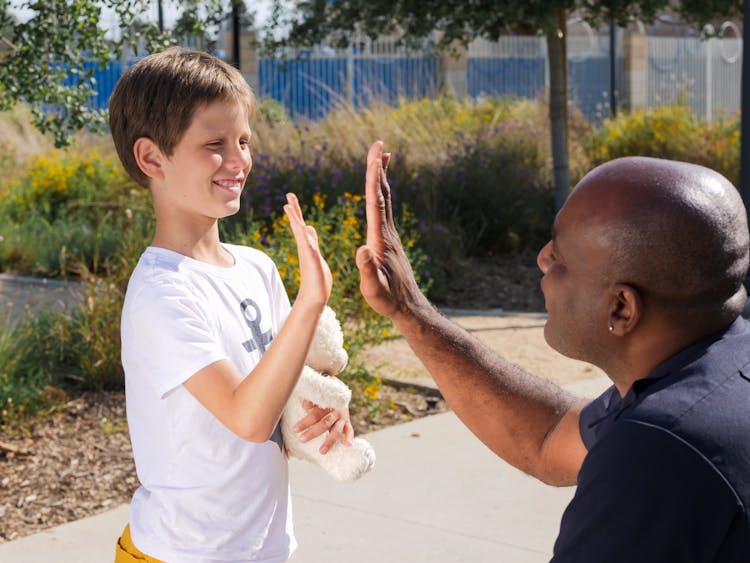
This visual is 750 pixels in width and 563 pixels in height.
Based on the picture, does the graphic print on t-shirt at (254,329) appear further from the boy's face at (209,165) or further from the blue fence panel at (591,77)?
the blue fence panel at (591,77)

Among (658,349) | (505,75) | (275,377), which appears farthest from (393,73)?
(658,349)

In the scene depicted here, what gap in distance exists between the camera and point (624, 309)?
165cm

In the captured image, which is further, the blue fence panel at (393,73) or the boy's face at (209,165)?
the blue fence panel at (393,73)

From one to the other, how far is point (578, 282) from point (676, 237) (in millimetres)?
194

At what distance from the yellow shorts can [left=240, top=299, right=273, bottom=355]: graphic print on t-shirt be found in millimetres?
446

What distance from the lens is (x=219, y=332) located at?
7.22ft

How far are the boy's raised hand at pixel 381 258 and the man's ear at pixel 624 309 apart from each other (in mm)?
738

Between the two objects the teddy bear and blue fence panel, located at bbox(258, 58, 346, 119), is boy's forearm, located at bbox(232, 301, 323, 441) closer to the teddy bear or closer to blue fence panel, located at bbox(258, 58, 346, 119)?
the teddy bear

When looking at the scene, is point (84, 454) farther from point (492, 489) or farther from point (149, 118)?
point (149, 118)

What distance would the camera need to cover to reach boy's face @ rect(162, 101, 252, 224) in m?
2.24

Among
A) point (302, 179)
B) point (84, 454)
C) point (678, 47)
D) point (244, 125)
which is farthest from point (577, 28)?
point (244, 125)

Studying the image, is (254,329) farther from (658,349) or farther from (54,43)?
(54,43)

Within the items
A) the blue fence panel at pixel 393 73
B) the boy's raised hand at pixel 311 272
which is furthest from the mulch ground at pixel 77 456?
the blue fence panel at pixel 393 73

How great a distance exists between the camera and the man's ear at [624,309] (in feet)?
5.33
